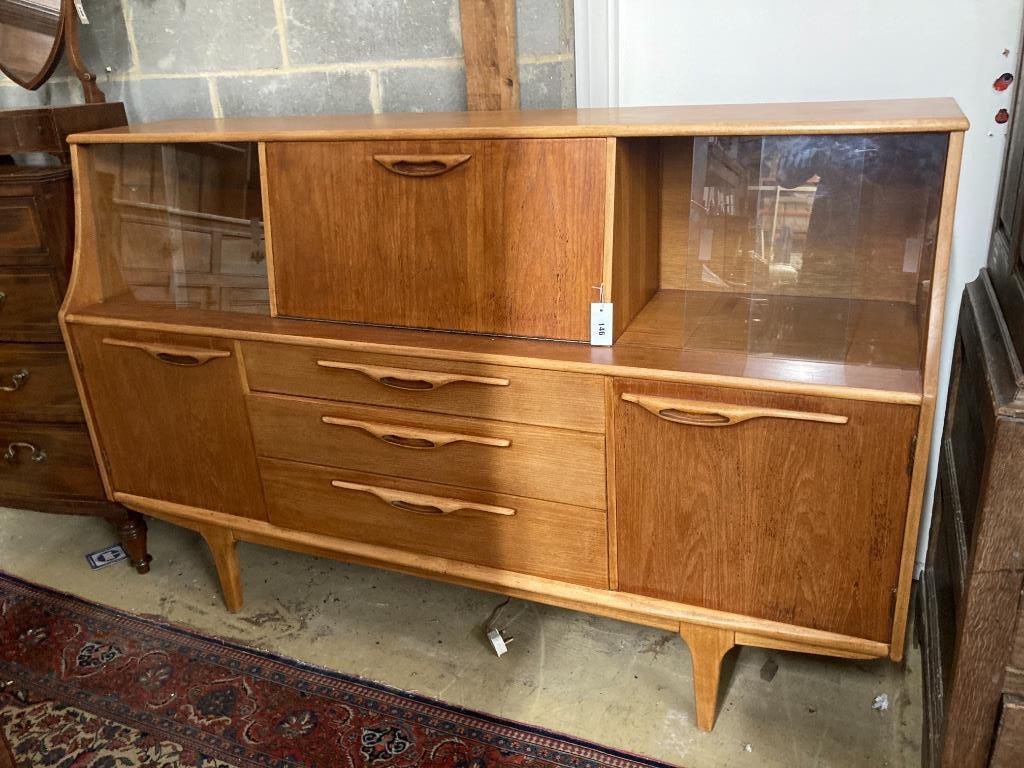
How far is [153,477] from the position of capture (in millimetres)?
2078

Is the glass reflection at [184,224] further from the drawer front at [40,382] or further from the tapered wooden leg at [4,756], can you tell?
the tapered wooden leg at [4,756]

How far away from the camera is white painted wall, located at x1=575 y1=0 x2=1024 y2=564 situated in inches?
64.4

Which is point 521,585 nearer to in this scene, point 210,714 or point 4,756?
point 210,714

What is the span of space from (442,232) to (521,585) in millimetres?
735

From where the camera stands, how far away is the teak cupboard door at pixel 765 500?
1356 millimetres

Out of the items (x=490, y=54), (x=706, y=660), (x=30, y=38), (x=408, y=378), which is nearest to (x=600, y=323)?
(x=408, y=378)

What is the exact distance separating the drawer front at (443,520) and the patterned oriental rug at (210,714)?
349mm

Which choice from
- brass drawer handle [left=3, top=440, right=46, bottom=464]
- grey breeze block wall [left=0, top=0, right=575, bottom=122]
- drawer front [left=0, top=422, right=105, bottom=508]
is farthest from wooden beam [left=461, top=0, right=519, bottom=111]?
brass drawer handle [left=3, top=440, right=46, bottom=464]

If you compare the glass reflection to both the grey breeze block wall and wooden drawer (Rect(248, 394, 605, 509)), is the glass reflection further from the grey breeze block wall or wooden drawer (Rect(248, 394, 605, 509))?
→ the grey breeze block wall

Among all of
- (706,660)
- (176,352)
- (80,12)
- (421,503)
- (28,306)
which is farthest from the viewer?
(80,12)

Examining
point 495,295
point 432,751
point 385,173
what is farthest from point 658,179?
point 432,751

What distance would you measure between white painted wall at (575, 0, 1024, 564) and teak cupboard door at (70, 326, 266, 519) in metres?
1.08

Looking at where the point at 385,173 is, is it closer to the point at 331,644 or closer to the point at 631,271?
the point at 631,271

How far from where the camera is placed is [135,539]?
229 centimetres
